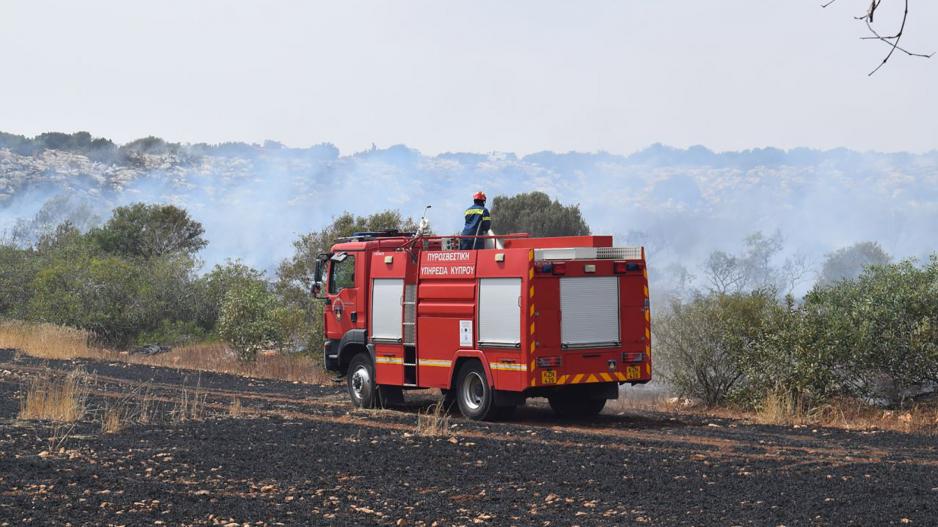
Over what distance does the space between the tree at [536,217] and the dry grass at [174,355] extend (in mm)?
19325

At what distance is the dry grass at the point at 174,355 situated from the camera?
84.8 ft

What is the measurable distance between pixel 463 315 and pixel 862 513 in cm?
805

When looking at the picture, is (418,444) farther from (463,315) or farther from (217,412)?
(217,412)

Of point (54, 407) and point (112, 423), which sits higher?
point (54, 407)

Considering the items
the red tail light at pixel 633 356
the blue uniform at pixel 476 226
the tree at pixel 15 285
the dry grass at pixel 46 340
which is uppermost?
the tree at pixel 15 285

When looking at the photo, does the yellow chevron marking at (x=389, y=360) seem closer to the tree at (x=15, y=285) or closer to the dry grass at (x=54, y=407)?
the dry grass at (x=54, y=407)

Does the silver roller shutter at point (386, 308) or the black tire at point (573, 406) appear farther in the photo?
the silver roller shutter at point (386, 308)

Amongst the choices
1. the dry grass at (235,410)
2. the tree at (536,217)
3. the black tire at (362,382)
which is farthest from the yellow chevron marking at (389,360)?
the tree at (536,217)

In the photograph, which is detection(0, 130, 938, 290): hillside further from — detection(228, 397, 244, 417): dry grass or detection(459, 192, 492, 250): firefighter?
detection(228, 397, 244, 417): dry grass

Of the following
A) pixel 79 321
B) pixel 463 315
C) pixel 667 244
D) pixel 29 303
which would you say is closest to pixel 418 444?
pixel 463 315

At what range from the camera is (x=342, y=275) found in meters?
18.6

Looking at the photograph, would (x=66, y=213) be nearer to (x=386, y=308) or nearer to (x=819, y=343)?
(x=386, y=308)

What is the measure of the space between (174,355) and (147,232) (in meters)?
21.2

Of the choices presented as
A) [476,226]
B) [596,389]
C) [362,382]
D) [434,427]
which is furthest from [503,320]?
[362,382]
